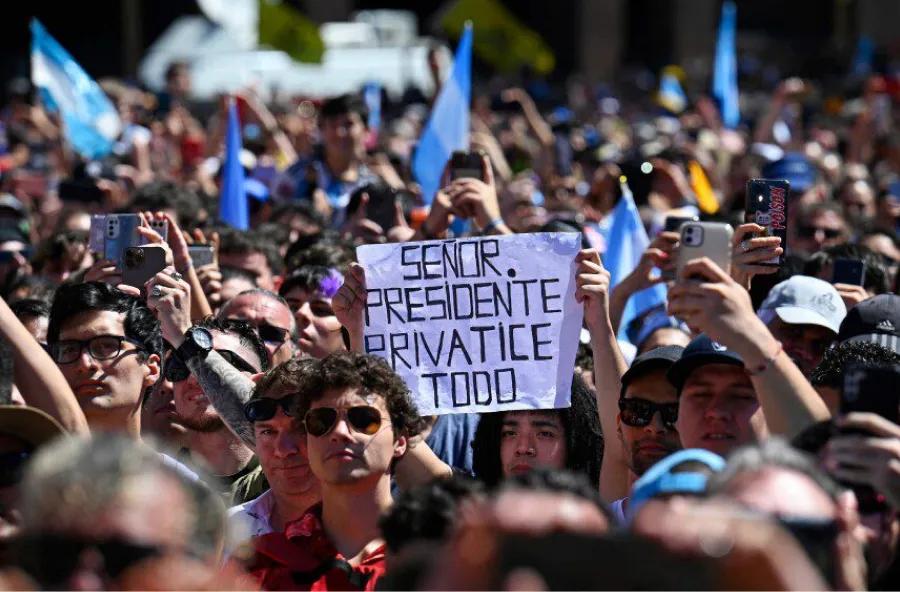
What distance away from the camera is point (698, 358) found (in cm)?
410

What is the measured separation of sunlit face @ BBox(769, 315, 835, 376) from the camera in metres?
5.58

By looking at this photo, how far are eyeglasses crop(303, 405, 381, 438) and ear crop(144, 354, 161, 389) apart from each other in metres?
1.11

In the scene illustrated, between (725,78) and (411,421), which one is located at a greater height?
(725,78)

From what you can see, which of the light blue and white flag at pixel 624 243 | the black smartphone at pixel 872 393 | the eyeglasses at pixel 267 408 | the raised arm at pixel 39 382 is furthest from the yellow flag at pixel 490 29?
the black smartphone at pixel 872 393

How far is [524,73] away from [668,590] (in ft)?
79.1

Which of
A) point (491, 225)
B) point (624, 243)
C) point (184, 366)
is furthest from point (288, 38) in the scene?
point (184, 366)

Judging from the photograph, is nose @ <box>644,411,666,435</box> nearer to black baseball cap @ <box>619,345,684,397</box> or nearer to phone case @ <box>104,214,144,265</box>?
black baseball cap @ <box>619,345,684,397</box>

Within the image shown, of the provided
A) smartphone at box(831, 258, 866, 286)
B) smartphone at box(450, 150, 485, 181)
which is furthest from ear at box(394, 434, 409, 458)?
smartphone at box(831, 258, 866, 286)

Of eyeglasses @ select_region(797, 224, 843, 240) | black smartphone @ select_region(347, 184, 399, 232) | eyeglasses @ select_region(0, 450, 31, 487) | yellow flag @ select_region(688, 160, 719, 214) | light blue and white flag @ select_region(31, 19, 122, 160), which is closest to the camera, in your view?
eyeglasses @ select_region(0, 450, 31, 487)

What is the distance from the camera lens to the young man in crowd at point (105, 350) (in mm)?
4859

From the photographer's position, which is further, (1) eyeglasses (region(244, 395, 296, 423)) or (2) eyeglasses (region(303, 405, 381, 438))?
(1) eyeglasses (region(244, 395, 296, 423))

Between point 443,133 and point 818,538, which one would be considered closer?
point 818,538

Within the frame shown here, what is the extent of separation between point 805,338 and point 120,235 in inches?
98.3

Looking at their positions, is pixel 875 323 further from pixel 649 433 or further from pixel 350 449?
pixel 350 449
